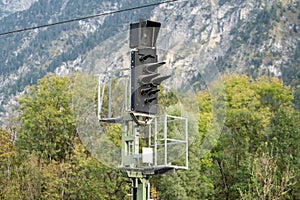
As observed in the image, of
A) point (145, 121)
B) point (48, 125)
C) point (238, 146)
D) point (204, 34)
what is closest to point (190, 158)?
point (238, 146)

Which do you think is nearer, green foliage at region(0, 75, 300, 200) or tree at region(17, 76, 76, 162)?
green foliage at region(0, 75, 300, 200)

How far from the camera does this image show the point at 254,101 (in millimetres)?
41750

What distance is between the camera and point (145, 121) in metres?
13.1

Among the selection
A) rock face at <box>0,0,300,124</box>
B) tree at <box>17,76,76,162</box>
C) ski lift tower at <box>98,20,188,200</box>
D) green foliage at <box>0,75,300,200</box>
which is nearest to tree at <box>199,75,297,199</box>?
green foliage at <box>0,75,300,200</box>

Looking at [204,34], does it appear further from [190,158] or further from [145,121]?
[145,121]

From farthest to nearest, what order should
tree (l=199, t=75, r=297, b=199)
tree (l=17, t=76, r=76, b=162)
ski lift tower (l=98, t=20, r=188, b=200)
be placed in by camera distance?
tree (l=17, t=76, r=76, b=162)
tree (l=199, t=75, r=297, b=199)
ski lift tower (l=98, t=20, r=188, b=200)

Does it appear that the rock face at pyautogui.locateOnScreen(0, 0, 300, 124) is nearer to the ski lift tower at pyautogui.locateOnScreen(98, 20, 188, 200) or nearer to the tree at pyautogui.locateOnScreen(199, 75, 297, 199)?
the tree at pyautogui.locateOnScreen(199, 75, 297, 199)

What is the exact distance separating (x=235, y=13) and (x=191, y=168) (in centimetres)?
12040

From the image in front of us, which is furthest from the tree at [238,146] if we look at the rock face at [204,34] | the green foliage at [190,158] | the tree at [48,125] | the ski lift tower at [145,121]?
the ski lift tower at [145,121]

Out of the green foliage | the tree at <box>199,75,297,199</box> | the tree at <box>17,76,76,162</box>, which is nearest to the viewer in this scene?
the green foliage

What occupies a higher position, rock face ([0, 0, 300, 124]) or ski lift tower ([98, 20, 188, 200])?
rock face ([0, 0, 300, 124])

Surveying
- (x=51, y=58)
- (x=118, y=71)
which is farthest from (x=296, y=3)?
(x=118, y=71)

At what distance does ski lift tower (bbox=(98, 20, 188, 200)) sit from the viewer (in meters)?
12.6

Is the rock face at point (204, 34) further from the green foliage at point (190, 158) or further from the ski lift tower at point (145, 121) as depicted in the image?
the ski lift tower at point (145, 121)
